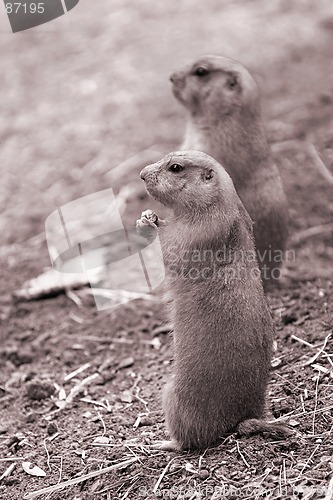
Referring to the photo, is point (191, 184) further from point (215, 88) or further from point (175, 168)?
point (215, 88)

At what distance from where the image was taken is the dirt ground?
451cm

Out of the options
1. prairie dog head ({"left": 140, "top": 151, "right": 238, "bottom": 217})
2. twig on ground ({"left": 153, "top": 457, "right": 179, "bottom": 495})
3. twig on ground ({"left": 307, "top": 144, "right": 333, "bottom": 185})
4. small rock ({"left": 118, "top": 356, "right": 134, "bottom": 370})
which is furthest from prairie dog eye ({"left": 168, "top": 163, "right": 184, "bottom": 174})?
twig on ground ({"left": 307, "top": 144, "right": 333, "bottom": 185})

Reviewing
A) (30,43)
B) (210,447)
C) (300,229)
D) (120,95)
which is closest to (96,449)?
(210,447)

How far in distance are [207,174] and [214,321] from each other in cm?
85

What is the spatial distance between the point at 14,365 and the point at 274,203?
234cm

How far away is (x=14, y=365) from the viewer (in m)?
6.54

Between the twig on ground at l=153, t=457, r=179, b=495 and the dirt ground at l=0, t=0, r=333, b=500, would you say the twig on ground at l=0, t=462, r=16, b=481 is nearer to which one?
the dirt ground at l=0, t=0, r=333, b=500

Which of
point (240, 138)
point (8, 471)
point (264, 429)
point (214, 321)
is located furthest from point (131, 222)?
point (264, 429)

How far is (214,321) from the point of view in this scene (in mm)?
4516

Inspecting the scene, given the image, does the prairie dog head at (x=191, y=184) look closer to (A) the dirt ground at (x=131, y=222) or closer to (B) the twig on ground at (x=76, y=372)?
(A) the dirt ground at (x=131, y=222)

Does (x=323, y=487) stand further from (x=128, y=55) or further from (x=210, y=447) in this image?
(x=128, y=55)

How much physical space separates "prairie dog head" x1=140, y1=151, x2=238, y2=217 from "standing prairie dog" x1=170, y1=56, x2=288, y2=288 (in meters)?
1.74

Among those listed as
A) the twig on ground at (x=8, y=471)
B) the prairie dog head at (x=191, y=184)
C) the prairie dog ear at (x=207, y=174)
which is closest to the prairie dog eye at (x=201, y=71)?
the prairie dog head at (x=191, y=184)

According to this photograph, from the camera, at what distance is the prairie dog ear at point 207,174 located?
4798 millimetres
